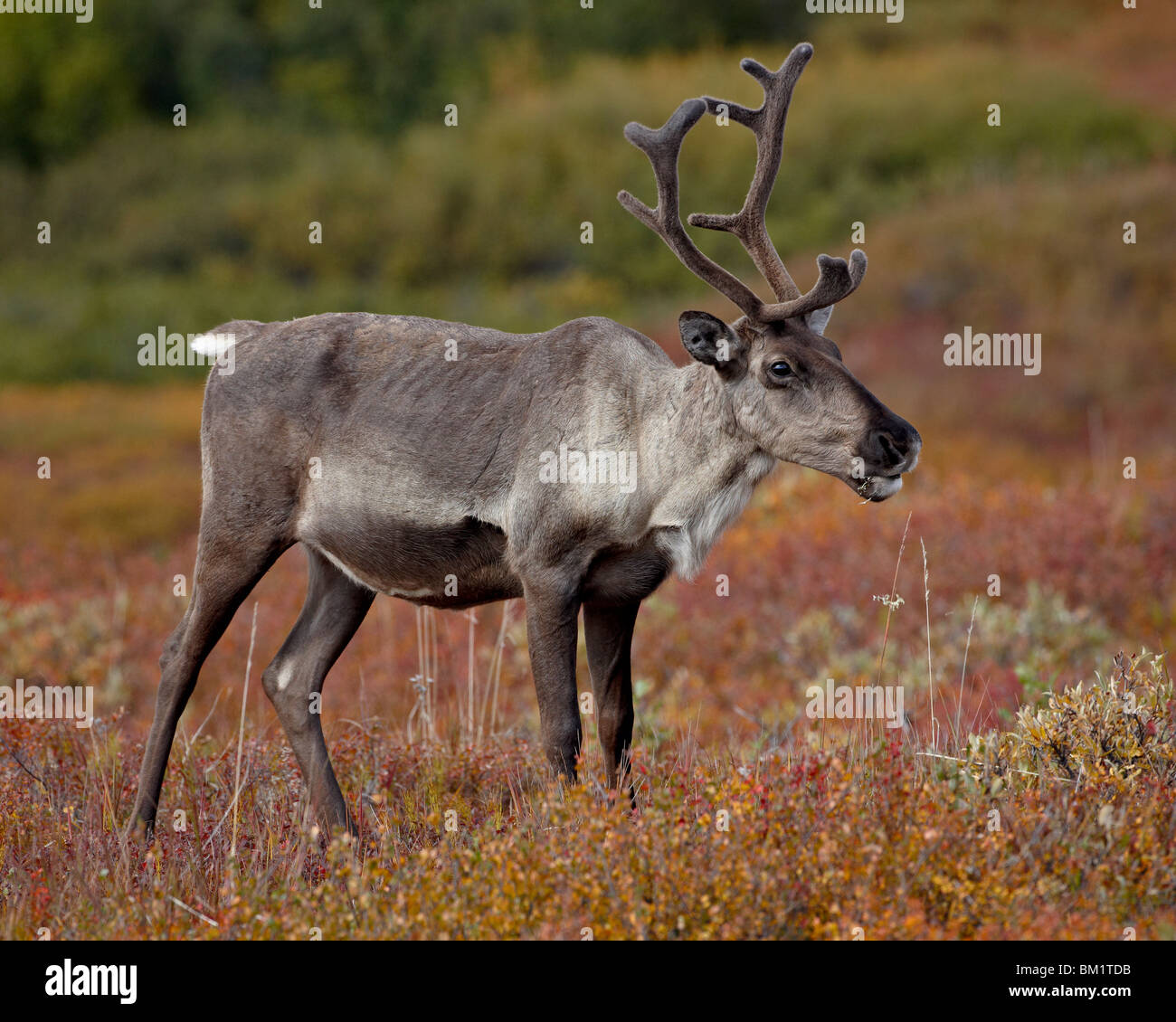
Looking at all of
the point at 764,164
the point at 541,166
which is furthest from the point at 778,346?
the point at 541,166

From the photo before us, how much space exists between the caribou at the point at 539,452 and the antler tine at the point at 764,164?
0.04ft

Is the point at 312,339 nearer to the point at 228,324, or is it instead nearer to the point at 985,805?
the point at 228,324

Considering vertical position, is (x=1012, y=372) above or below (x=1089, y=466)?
above

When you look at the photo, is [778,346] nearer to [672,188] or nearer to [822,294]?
[822,294]

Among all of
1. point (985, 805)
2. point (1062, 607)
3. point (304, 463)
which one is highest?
point (304, 463)

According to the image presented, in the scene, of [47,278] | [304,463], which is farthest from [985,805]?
[47,278]

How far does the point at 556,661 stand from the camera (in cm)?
500

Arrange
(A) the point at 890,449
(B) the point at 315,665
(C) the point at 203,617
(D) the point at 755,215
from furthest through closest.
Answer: (B) the point at 315,665
(C) the point at 203,617
(D) the point at 755,215
(A) the point at 890,449

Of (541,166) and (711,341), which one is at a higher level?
(541,166)

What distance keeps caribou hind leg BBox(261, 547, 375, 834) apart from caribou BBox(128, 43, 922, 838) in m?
0.01

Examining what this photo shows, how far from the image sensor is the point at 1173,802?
439cm

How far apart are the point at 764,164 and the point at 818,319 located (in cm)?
60

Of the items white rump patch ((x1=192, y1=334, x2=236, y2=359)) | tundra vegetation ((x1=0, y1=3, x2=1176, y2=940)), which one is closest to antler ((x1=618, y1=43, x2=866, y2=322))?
tundra vegetation ((x1=0, y1=3, x2=1176, y2=940))
